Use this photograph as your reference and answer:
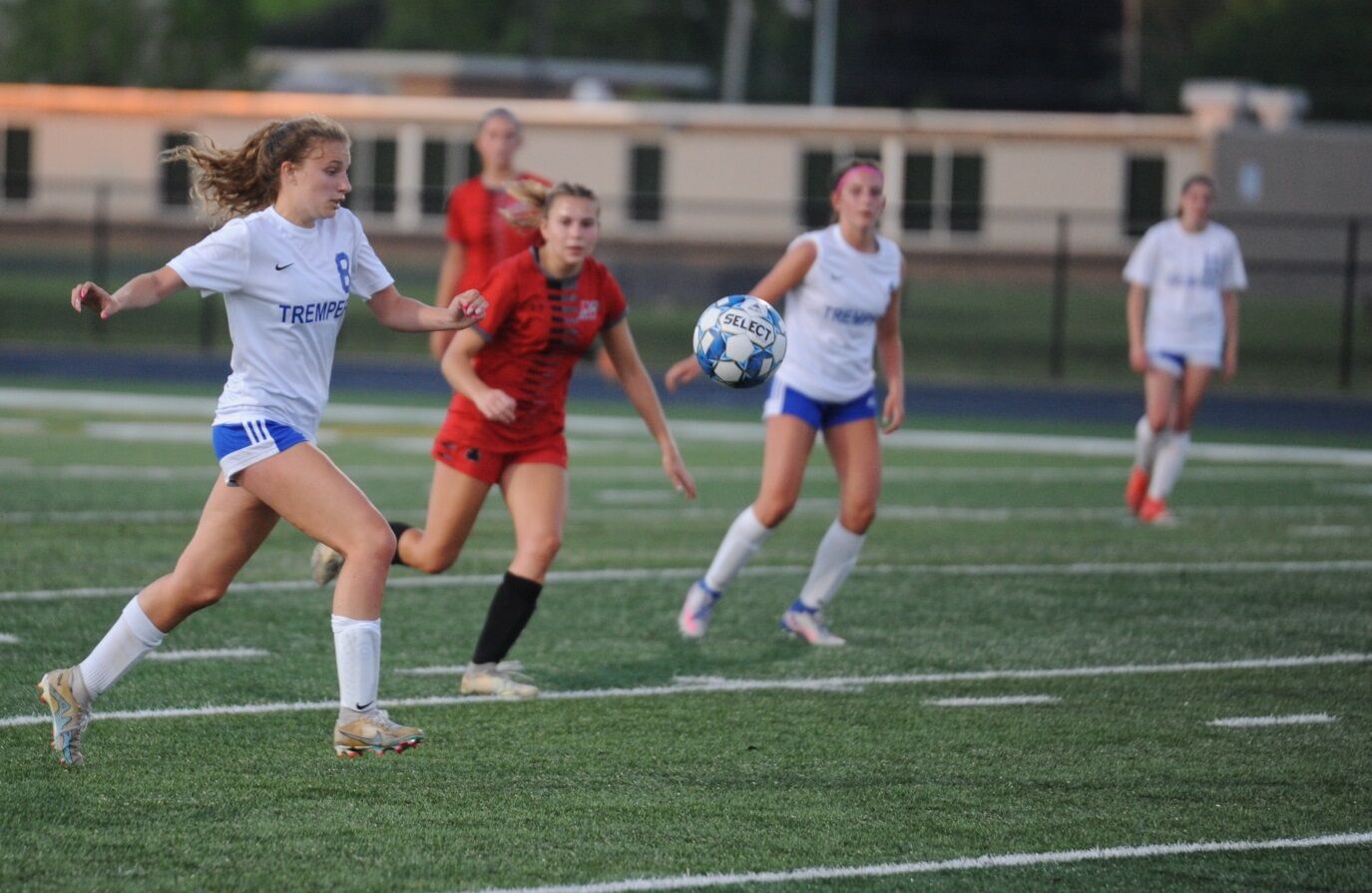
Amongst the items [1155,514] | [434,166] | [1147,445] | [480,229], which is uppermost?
[434,166]

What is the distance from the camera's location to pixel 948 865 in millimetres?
5160

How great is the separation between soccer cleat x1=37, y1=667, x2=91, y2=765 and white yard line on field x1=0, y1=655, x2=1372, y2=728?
0.59 metres

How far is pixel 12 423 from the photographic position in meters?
16.9

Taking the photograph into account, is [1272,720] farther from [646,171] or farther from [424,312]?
[646,171]

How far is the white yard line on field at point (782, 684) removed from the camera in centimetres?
671

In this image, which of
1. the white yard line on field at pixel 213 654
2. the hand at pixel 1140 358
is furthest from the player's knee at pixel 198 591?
the hand at pixel 1140 358

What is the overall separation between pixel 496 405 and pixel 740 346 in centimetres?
99

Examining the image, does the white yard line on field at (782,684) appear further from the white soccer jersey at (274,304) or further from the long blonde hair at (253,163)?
the long blonde hair at (253,163)

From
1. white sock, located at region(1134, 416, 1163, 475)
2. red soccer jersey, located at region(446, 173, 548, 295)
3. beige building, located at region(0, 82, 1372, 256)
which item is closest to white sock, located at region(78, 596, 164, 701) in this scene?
red soccer jersey, located at region(446, 173, 548, 295)

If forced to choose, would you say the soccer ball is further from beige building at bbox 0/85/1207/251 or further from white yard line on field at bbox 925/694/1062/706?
beige building at bbox 0/85/1207/251

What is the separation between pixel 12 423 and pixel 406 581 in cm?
841

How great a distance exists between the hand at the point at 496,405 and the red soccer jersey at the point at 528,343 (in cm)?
36

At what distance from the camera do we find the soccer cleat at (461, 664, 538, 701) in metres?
7.17

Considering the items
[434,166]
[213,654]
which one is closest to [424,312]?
[213,654]
